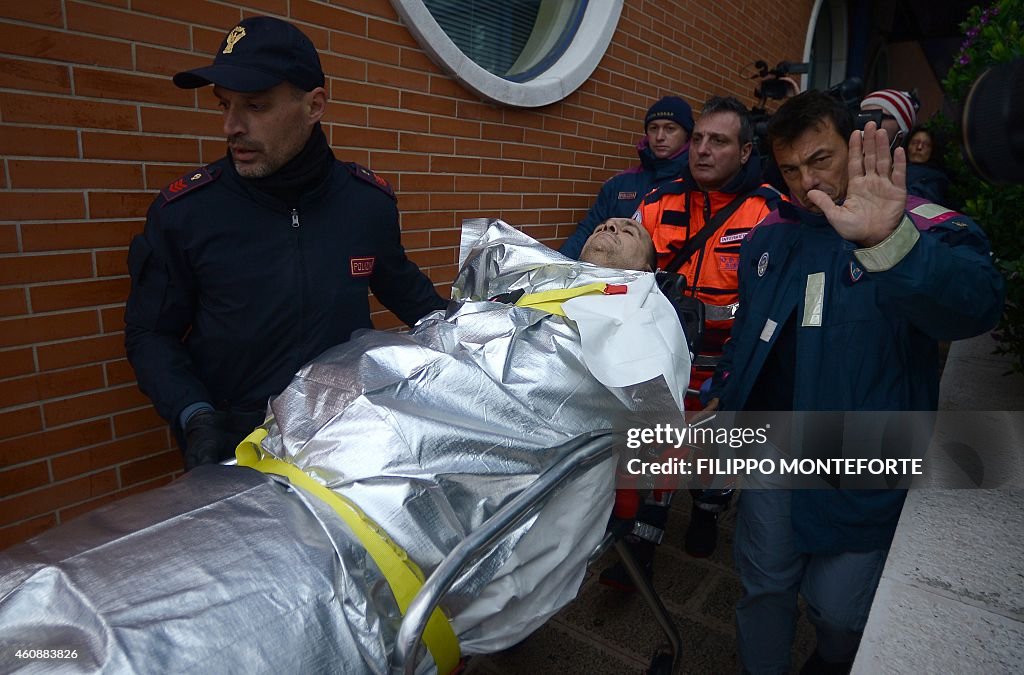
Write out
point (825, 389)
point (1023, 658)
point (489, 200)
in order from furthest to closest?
point (489, 200)
point (825, 389)
point (1023, 658)

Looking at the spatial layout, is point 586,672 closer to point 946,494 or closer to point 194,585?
point 946,494

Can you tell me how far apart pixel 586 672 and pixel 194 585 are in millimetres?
1625

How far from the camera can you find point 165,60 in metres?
2.04

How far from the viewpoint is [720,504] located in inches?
111

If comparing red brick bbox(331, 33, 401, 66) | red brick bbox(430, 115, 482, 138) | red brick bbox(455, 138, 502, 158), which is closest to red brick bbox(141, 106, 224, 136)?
red brick bbox(331, 33, 401, 66)

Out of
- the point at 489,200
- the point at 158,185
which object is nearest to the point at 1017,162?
the point at 158,185

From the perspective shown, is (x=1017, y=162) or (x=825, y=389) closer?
(x=1017, y=162)

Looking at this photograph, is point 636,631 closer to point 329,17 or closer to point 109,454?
point 109,454

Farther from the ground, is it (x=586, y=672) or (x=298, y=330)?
(x=298, y=330)

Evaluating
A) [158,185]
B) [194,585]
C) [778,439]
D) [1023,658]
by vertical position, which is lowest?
[1023,658]

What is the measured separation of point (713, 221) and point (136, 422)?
7.79 ft

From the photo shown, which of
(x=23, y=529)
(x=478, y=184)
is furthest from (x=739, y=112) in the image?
(x=23, y=529)

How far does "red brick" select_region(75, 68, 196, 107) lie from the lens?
187 cm

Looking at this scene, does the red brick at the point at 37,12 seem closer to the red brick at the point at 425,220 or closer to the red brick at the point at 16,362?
the red brick at the point at 16,362
